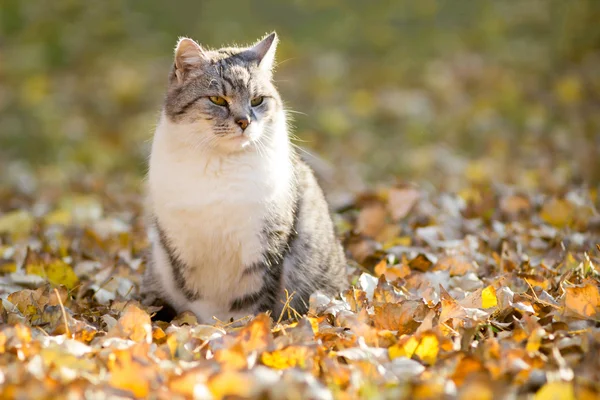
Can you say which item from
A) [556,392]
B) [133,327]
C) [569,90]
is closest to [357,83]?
[569,90]

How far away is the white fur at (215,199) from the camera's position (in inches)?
120

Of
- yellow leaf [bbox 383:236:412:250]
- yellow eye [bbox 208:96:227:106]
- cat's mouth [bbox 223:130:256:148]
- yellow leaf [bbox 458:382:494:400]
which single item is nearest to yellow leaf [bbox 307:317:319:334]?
yellow leaf [bbox 458:382:494:400]

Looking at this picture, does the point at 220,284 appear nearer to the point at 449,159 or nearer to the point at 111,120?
the point at 449,159

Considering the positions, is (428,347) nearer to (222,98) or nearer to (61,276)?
(222,98)

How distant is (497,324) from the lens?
2562 mm

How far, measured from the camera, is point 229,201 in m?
3.03

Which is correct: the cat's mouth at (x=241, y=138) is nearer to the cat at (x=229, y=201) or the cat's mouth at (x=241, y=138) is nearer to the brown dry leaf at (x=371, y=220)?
the cat at (x=229, y=201)

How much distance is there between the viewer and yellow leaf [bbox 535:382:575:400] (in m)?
1.86

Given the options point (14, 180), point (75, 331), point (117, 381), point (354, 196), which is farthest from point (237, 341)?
point (14, 180)

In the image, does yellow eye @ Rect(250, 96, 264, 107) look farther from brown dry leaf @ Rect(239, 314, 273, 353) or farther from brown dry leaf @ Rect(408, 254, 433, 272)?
brown dry leaf @ Rect(239, 314, 273, 353)

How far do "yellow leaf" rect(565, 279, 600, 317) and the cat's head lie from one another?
1485 millimetres

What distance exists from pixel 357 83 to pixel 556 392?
7.07 metres

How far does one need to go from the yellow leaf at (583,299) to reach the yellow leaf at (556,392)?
65 cm

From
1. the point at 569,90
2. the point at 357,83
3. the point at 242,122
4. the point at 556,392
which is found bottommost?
the point at 357,83
